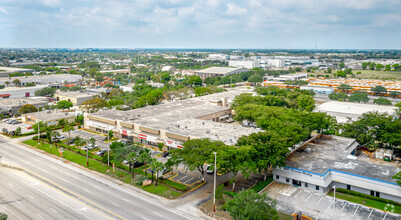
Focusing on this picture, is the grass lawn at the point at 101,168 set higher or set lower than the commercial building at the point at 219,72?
lower

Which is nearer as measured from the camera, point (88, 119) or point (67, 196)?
point (67, 196)

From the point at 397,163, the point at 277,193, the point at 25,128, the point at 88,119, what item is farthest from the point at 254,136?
the point at 25,128

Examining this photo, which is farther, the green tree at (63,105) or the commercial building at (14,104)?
the green tree at (63,105)

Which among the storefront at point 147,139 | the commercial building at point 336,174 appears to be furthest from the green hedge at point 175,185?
the storefront at point 147,139

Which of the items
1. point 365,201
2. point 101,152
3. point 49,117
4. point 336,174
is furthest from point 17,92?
point 365,201

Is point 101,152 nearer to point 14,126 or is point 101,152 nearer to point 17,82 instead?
point 14,126

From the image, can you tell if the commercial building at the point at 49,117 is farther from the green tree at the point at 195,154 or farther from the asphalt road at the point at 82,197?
the green tree at the point at 195,154

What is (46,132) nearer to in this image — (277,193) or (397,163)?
(277,193)
